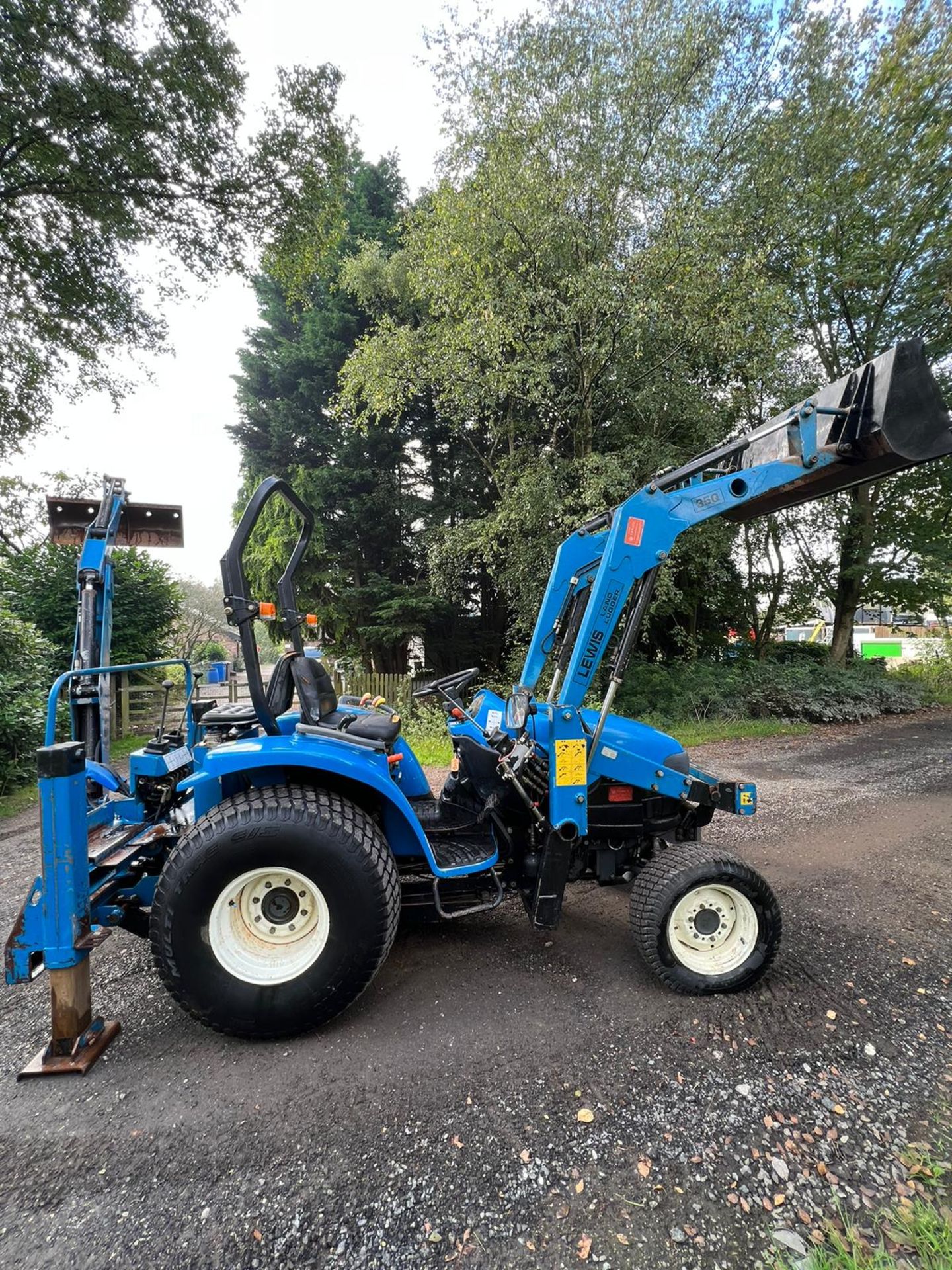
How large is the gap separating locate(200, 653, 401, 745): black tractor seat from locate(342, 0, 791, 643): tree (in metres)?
5.66

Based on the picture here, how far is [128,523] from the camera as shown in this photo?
4129 millimetres

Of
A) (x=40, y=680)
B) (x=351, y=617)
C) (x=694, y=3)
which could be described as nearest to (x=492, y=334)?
(x=694, y=3)

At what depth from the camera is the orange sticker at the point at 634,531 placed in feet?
8.48

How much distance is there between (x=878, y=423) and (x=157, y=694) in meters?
10.4

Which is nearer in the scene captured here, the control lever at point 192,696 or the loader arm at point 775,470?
Answer: the loader arm at point 775,470

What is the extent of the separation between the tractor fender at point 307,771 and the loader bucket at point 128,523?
2115 mm

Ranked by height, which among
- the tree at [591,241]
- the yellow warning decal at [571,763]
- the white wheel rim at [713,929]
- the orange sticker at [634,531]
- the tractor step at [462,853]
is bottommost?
the white wheel rim at [713,929]

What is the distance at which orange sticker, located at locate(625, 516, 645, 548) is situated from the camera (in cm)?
258

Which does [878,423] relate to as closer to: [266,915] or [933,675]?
[266,915]

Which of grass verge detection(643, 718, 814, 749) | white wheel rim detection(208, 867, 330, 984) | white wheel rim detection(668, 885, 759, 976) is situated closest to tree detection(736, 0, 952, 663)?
grass verge detection(643, 718, 814, 749)

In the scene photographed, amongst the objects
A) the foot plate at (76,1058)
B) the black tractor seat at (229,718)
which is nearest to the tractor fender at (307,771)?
the black tractor seat at (229,718)

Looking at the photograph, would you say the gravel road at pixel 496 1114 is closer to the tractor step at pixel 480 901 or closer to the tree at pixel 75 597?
the tractor step at pixel 480 901

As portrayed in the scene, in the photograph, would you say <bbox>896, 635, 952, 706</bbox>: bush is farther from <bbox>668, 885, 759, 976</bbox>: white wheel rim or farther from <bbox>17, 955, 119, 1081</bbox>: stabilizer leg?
<bbox>17, 955, 119, 1081</bbox>: stabilizer leg

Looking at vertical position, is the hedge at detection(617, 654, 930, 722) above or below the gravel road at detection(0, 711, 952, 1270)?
above
